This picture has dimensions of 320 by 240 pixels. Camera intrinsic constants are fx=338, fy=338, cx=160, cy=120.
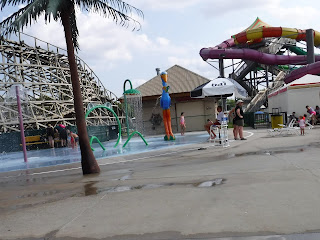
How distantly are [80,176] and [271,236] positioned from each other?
643 centimetres

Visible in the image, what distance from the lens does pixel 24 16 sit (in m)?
9.05

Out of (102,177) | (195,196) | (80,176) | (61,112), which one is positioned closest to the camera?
(195,196)

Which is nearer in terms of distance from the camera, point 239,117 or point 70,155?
point 239,117

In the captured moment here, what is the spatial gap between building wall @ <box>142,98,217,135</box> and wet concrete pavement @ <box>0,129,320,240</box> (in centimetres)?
2137

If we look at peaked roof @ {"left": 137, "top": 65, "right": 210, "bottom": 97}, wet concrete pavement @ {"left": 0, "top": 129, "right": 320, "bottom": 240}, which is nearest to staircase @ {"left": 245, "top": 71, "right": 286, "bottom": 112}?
peaked roof @ {"left": 137, "top": 65, "right": 210, "bottom": 97}

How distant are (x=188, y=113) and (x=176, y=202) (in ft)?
86.0

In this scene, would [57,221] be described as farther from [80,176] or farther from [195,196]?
[80,176]

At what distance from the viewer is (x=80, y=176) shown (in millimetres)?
9211

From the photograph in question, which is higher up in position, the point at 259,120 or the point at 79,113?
the point at 79,113

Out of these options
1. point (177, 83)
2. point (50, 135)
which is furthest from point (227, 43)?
point (50, 135)

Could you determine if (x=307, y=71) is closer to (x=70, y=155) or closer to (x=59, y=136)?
(x=59, y=136)

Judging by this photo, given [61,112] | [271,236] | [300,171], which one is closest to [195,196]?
A: [271,236]

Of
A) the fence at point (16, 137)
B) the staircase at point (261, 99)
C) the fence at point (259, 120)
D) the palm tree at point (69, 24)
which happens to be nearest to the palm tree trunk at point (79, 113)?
the palm tree at point (69, 24)

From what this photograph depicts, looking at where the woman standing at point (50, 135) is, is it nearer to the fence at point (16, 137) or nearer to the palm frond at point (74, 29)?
the fence at point (16, 137)
